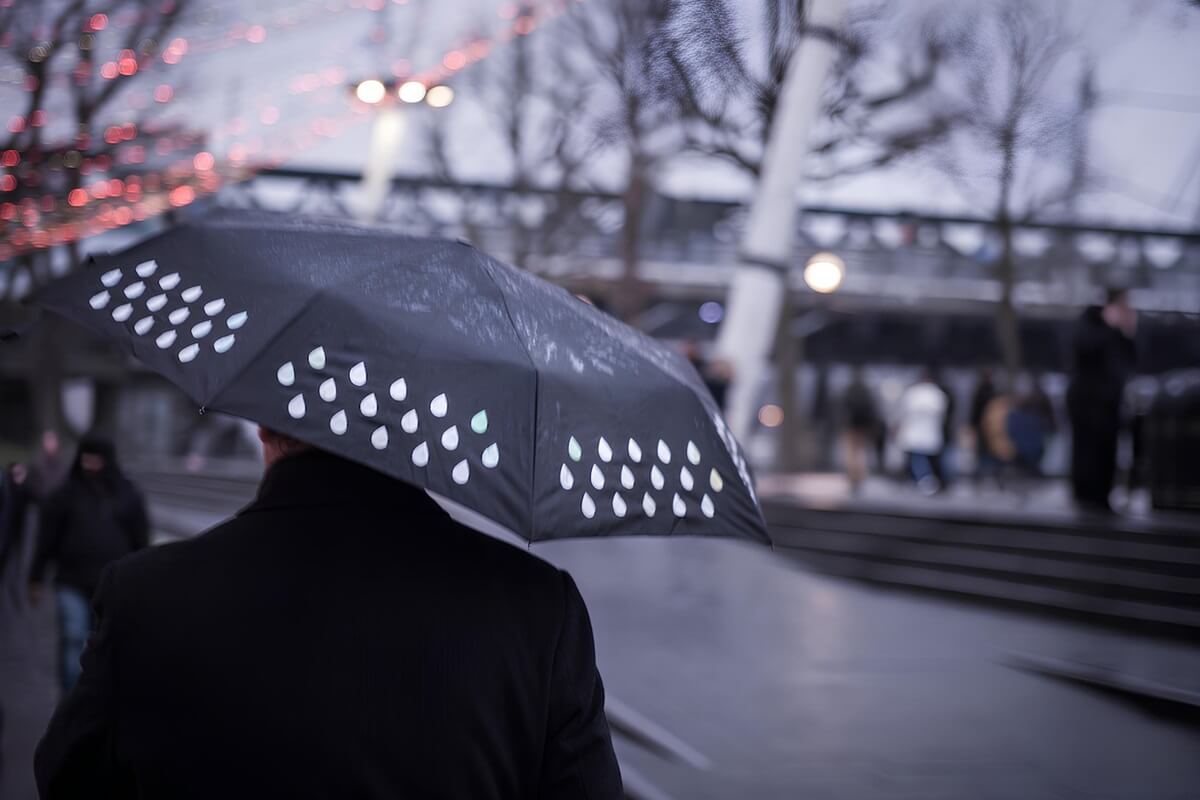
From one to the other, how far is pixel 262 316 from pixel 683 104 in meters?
3.30

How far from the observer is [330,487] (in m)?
1.76

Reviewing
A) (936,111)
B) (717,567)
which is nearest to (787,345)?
(717,567)

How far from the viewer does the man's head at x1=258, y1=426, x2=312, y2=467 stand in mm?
1848

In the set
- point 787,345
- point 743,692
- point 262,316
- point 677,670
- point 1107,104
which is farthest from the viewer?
point 787,345

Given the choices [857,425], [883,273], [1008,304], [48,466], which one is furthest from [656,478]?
[883,273]

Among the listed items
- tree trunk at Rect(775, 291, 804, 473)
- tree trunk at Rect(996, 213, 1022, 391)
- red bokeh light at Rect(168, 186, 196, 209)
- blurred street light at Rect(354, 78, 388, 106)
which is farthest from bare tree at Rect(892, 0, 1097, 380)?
tree trunk at Rect(996, 213, 1022, 391)

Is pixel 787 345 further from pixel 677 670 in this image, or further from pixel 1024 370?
pixel 1024 370

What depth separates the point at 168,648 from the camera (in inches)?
65.2

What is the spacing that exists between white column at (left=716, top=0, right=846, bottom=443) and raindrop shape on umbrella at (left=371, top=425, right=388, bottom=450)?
3.57 meters

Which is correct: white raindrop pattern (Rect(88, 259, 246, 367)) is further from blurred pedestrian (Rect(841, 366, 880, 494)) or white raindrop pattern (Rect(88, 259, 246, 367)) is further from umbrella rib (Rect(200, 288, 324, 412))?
blurred pedestrian (Rect(841, 366, 880, 494))

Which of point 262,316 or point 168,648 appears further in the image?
point 262,316

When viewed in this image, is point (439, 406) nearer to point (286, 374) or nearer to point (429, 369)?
point (429, 369)

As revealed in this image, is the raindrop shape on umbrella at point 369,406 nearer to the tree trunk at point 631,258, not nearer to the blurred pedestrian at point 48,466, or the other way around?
the blurred pedestrian at point 48,466

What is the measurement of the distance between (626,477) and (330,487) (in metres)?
0.51
